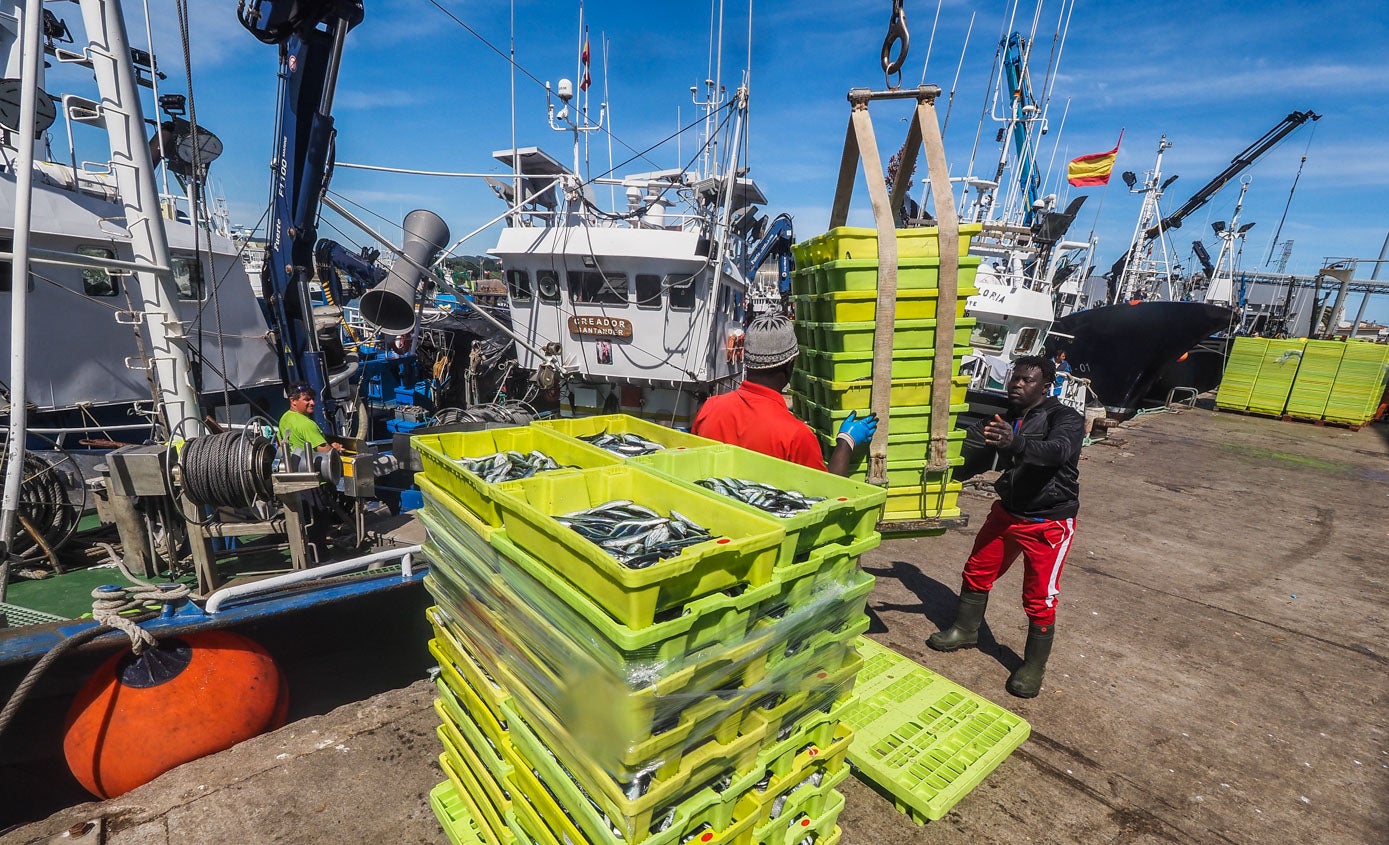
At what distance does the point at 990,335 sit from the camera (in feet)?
40.9

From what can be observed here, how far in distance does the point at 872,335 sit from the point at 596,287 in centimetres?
762

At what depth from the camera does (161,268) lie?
4445mm

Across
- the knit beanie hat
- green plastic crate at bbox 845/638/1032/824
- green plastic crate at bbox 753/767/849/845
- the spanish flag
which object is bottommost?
green plastic crate at bbox 845/638/1032/824

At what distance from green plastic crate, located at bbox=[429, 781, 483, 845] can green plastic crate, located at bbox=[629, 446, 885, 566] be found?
160 centimetres

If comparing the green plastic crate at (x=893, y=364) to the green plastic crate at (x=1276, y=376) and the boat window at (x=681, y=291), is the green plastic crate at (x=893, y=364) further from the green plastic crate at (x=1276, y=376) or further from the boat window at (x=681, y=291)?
the green plastic crate at (x=1276, y=376)

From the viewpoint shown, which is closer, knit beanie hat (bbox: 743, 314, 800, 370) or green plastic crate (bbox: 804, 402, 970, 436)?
knit beanie hat (bbox: 743, 314, 800, 370)

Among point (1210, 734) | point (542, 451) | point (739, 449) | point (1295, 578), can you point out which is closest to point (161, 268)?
point (542, 451)

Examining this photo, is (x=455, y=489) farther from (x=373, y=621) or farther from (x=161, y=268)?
(x=161, y=268)

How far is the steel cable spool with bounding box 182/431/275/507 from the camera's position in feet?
12.8

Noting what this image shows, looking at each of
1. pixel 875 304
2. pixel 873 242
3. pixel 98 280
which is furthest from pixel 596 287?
pixel 875 304

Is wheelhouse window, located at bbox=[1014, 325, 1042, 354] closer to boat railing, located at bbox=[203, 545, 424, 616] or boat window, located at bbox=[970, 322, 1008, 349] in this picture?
boat window, located at bbox=[970, 322, 1008, 349]

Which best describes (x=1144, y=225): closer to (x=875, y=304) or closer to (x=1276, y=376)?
(x=1276, y=376)

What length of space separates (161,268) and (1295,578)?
9788 mm

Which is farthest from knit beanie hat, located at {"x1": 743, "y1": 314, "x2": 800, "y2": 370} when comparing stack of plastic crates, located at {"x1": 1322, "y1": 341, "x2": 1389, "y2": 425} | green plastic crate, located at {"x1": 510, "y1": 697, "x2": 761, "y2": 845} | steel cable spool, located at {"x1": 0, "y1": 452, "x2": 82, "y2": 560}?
stack of plastic crates, located at {"x1": 1322, "y1": 341, "x2": 1389, "y2": 425}
